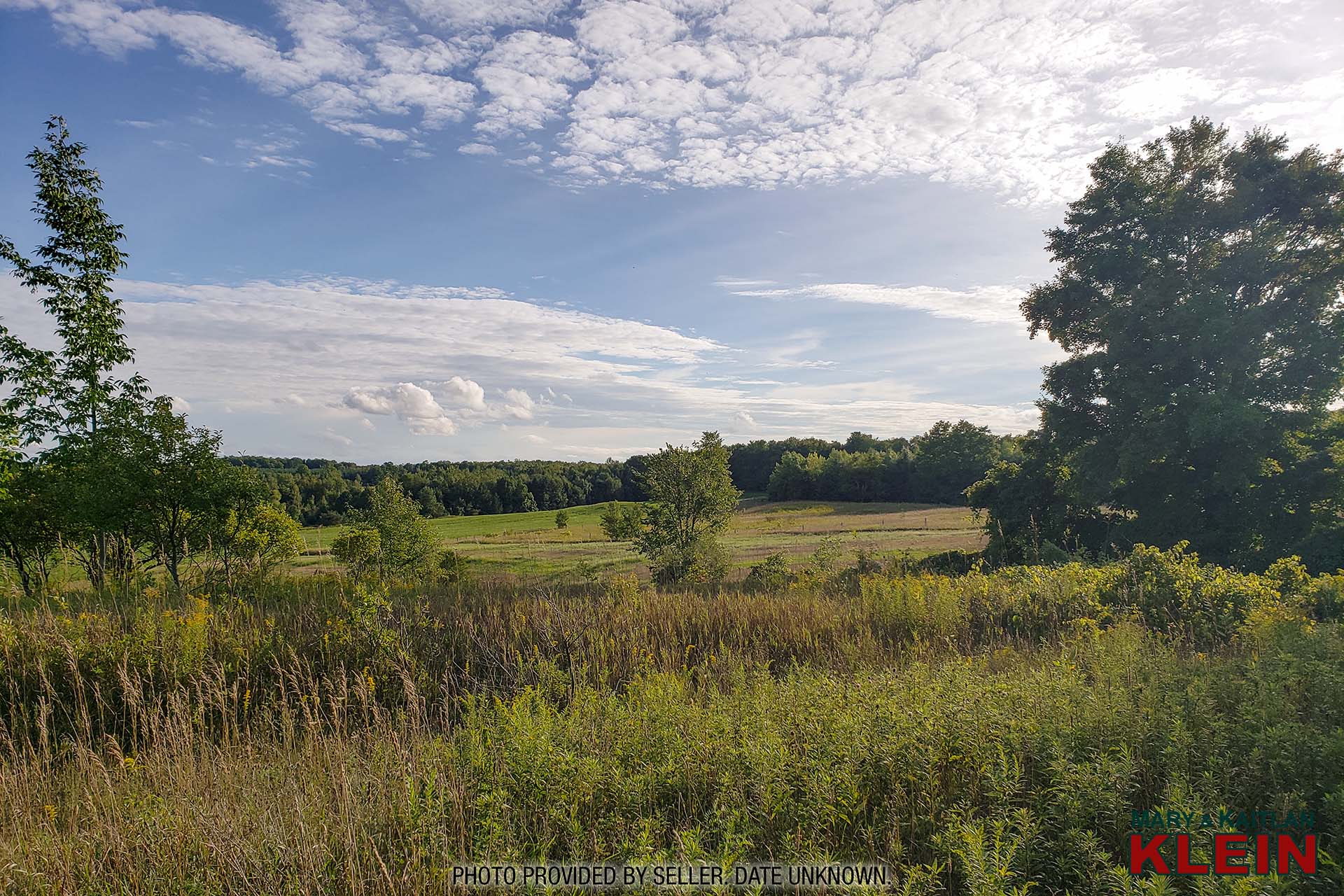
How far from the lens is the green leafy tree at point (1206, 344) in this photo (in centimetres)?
2048

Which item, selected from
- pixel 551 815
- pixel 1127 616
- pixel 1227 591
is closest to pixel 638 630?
pixel 551 815

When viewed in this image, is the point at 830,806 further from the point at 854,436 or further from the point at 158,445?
the point at 854,436

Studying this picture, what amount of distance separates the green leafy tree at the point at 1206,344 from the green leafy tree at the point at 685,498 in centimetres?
1282

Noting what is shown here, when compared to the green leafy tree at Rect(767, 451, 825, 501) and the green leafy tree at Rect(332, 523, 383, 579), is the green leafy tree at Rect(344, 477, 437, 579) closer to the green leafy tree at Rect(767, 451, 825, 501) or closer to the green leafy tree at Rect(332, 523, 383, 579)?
the green leafy tree at Rect(332, 523, 383, 579)

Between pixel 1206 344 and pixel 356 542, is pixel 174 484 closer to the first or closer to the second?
pixel 356 542

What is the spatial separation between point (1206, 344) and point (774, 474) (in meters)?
73.8

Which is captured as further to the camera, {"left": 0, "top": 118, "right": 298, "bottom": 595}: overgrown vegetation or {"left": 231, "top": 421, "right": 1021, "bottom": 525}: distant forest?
{"left": 231, "top": 421, "right": 1021, "bottom": 525}: distant forest

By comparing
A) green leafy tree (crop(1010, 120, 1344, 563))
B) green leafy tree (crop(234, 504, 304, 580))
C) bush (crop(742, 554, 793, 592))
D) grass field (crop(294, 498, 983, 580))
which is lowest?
grass field (crop(294, 498, 983, 580))

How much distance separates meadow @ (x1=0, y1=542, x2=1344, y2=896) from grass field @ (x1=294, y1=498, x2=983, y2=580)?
525 inches

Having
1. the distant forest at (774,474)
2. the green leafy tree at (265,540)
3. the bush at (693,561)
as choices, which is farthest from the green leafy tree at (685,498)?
the distant forest at (774,474)

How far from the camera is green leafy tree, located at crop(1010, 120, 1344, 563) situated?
2048 cm

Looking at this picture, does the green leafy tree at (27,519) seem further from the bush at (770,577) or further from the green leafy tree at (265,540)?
the bush at (770,577)

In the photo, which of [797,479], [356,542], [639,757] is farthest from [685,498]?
[797,479]

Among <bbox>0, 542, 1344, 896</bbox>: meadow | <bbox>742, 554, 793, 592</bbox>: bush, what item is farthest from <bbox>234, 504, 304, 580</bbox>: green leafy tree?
<bbox>742, 554, 793, 592</bbox>: bush
